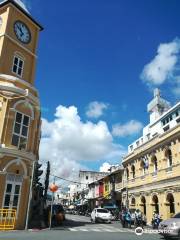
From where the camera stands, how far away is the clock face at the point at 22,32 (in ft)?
83.2

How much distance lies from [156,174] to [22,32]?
799 inches

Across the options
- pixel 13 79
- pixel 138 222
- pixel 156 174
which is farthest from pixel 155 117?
pixel 13 79

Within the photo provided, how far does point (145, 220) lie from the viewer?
3297 centimetres

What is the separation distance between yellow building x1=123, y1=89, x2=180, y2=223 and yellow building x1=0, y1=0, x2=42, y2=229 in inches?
564

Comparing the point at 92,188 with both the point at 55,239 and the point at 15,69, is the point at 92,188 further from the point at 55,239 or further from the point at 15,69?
the point at 55,239

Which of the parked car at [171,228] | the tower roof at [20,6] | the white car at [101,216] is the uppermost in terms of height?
the tower roof at [20,6]

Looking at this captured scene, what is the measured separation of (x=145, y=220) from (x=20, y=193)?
17.3m

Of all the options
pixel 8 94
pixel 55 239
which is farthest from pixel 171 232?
pixel 8 94

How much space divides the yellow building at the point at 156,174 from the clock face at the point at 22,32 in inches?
648

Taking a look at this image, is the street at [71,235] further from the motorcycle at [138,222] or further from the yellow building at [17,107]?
the motorcycle at [138,222]

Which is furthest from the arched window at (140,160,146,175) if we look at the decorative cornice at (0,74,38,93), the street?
the decorative cornice at (0,74,38,93)

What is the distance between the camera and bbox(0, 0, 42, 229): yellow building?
20.4 metres

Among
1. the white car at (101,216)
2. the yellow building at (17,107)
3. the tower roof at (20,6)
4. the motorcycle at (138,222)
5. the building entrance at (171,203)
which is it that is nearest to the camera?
the yellow building at (17,107)

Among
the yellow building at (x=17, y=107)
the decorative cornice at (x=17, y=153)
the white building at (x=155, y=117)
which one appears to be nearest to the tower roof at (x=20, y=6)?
the yellow building at (x=17, y=107)
